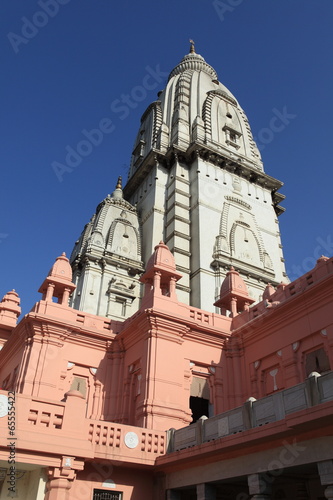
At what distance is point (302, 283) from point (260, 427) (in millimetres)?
6359

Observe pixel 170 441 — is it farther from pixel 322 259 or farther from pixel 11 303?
pixel 11 303

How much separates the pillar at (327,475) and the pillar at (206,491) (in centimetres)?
317

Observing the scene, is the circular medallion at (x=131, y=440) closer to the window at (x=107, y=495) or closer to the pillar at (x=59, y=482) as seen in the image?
the window at (x=107, y=495)

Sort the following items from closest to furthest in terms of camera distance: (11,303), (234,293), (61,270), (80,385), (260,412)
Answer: (260,412) → (80,385) → (61,270) → (234,293) → (11,303)

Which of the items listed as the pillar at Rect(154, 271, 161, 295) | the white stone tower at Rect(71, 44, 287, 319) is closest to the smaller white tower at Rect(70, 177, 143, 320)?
the white stone tower at Rect(71, 44, 287, 319)

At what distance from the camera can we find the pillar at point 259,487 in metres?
8.81

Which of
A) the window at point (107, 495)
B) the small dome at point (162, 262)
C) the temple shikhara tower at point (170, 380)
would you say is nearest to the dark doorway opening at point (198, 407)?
the temple shikhara tower at point (170, 380)

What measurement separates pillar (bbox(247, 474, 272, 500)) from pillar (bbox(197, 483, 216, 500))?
58.1 inches

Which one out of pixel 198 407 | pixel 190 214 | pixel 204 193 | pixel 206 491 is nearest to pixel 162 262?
pixel 198 407

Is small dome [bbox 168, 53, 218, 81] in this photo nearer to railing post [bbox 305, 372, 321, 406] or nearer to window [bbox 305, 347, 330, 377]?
window [bbox 305, 347, 330, 377]

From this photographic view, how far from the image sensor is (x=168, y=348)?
14.3m

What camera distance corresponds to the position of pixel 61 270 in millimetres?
17297

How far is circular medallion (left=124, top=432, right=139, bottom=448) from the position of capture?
36.4 ft

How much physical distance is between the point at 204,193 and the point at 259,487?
2354cm
